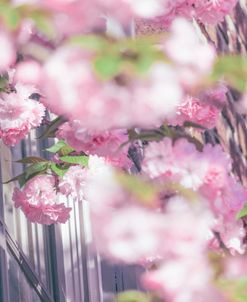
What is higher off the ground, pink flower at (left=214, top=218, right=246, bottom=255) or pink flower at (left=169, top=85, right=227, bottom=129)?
pink flower at (left=169, top=85, right=227, bottom=129)

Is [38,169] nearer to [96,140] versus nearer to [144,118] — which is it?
[96,140]

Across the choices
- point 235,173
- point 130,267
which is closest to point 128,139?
point 130,267

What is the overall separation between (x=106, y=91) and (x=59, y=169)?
1.66 metres

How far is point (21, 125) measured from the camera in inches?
125

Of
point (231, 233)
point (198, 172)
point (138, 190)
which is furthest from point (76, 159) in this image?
point (138, 190)

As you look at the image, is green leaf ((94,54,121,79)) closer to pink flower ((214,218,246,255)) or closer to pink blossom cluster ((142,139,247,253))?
pink blossom cluster ((142,139,247,253))

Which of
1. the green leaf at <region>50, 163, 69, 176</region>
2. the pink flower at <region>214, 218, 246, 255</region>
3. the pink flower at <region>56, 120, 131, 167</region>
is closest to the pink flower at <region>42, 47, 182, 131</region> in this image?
the pink flower at <region>214, 218, 246, 255</region>

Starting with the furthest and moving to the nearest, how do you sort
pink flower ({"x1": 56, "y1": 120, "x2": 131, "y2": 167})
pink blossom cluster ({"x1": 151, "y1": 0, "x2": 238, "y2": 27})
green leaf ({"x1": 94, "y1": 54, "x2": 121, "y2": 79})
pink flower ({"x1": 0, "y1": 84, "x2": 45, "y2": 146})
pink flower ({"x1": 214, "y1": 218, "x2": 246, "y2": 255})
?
pink flower ({"x1": 0, "y1": 84, "x2": 45, "y2": 146})
pink blossom cluster ({"x1": 151, "y1": 0, "x2": 238, "y2": 27})
pink flower ({"x1": 56, "y1": 120, "x2": 131, "y2": 167})
pink flower ({"x1": 214, "y1": 218, "x2": 246, "y2": 255})
green leaf ({"x1": 94, "y1": 54, "x2": 121, "y2": 79})

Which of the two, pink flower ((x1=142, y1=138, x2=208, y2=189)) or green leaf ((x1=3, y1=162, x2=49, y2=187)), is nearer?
pink flower ((x1=142, y1=138, x2=208, y2=189))

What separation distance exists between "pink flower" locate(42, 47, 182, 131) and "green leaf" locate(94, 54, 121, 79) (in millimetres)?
17

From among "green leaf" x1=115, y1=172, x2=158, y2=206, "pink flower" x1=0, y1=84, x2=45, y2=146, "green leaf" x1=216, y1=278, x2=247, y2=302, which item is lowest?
"green leaf" x1=216, y1=278, x2=247, y2=302

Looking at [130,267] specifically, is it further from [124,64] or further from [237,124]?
[124,64]

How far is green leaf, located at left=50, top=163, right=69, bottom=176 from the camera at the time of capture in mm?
3248

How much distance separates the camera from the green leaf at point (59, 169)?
325cm
